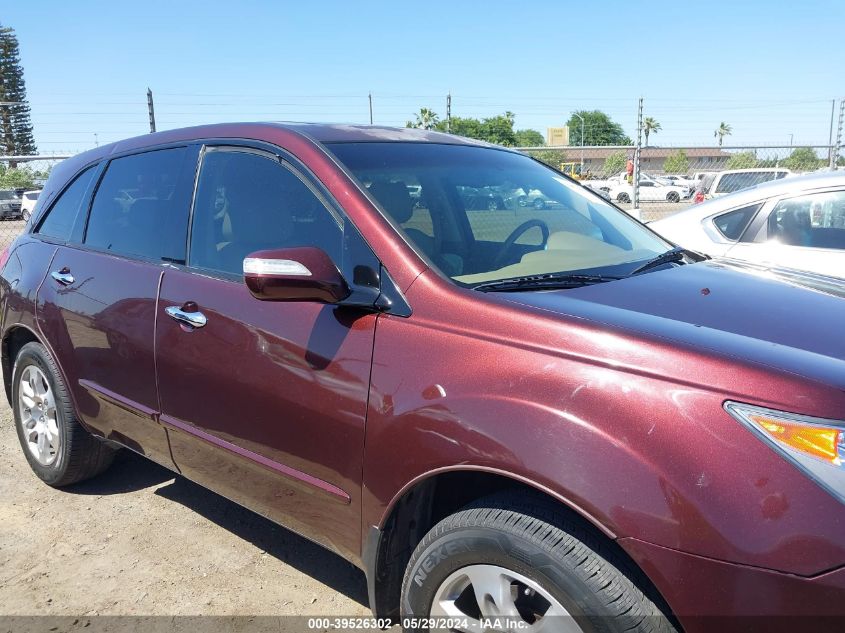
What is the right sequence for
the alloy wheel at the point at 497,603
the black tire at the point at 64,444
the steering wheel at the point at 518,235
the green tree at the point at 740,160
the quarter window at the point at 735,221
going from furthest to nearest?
the green tree at the point at 740,160
the quarter window at the point at 735,221
the black tire at the point at 64,444
the steering wheel at the point at 518,235
the alloy wheel at the point at 497,603

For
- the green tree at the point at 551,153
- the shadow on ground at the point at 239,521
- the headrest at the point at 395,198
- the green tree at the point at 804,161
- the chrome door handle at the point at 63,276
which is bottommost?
the shadow on ground at the point at 239,521

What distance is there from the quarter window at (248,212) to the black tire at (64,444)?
1.30 m

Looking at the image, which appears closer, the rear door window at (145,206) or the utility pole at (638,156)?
the rear door window at (145,206)

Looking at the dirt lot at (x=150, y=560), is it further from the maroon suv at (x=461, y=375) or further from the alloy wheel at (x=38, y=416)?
the maroon suv at (x=461, y=375)

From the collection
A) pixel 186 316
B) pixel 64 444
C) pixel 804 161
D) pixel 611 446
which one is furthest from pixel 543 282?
pixel 804 161

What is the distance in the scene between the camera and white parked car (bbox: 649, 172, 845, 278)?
4668 mm

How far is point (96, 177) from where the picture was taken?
358cm

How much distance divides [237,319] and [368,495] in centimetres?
80

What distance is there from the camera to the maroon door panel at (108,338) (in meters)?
2.89

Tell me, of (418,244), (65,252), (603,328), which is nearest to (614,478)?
(603,328)

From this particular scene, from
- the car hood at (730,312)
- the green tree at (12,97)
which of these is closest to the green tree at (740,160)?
the car hood at (730,312)

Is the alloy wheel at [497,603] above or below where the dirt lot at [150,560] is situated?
above

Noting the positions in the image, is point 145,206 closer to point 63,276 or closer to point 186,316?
point 63,276

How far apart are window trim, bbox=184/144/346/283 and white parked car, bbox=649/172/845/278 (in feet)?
10.8
